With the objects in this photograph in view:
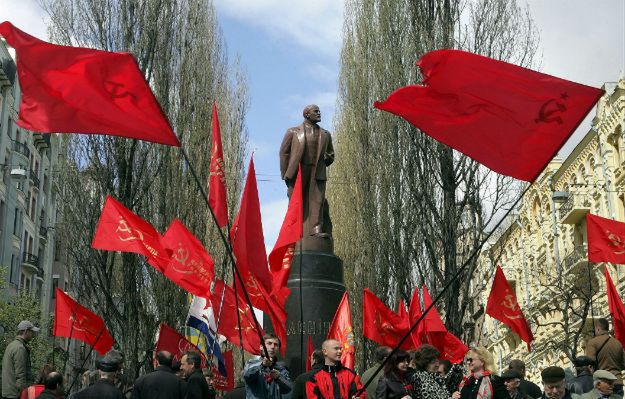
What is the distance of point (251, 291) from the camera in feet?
38.9

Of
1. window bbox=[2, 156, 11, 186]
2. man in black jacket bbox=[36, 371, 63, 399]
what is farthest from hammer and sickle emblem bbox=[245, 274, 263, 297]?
window bbox=[2, 156, 11, 186]

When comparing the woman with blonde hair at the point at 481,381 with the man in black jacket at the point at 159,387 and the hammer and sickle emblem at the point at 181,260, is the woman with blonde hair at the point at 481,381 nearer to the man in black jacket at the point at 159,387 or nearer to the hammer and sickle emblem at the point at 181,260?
the man in black jacket at the point at 159,387

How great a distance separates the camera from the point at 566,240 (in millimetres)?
47562

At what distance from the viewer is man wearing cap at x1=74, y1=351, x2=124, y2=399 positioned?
9.43 meters

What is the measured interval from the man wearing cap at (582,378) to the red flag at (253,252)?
3389 millimetres

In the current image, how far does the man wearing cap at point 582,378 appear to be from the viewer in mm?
11016

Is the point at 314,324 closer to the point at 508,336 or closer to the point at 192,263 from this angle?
the point at 192,263

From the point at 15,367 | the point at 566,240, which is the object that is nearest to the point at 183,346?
the point at 15,367

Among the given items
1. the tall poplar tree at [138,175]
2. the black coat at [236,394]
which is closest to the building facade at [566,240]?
the tall poplar tree at [138,175]

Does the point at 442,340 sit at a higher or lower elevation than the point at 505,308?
lower

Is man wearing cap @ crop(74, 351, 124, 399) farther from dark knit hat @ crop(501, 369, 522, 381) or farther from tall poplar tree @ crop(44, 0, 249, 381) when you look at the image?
tall poplar tree @ crop(44, 0, 249, 381)

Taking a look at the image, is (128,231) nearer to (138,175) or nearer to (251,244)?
(251,244)

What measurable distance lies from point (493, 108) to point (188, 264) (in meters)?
5.85

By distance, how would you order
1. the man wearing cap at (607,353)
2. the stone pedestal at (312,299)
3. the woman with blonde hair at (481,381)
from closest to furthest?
the woman with blonde hair at (481,381), the man wearing cap at (607,353), the stone pedestal at (312,299)
